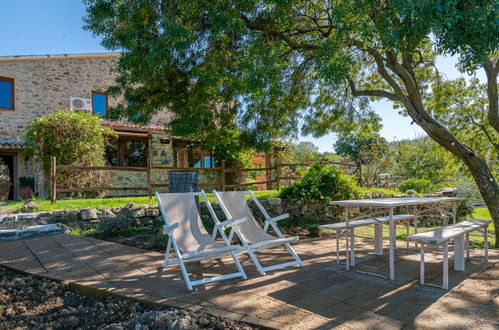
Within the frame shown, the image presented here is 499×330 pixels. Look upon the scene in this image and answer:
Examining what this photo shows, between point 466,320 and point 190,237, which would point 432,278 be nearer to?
point 466,320

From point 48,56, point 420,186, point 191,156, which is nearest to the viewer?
point 48,56

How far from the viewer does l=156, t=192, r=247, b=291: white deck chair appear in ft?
12.3

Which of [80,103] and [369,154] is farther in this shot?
[369,154]

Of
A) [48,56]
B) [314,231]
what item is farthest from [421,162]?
[48,56]

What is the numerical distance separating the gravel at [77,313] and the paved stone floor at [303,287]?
13cm

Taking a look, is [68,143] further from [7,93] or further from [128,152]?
[7,93]

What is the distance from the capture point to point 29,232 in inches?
241

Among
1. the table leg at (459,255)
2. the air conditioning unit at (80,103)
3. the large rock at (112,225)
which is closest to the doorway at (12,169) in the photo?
the air conditioning unit at (80,103)

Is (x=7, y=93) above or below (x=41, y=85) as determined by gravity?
below

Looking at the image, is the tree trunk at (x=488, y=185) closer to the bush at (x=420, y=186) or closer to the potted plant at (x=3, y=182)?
the bush at (x=420, y=186)

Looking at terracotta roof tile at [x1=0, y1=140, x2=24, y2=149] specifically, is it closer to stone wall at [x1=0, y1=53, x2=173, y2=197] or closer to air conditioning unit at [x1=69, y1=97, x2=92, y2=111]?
stone wall at [x1=0, y1=53, x2=173, y2=197]

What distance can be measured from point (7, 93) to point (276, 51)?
10814 mm

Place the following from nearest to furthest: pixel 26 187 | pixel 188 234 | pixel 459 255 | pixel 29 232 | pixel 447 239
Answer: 1. pixel 447 239
2. pixel 459 255
3. pixel 188 234
4. pixel 29 232
5. pixel 26 187

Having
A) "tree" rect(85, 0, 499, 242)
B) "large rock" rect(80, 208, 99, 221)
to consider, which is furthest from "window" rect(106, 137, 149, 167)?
"tree" rect(85, 0, 499, 242)
